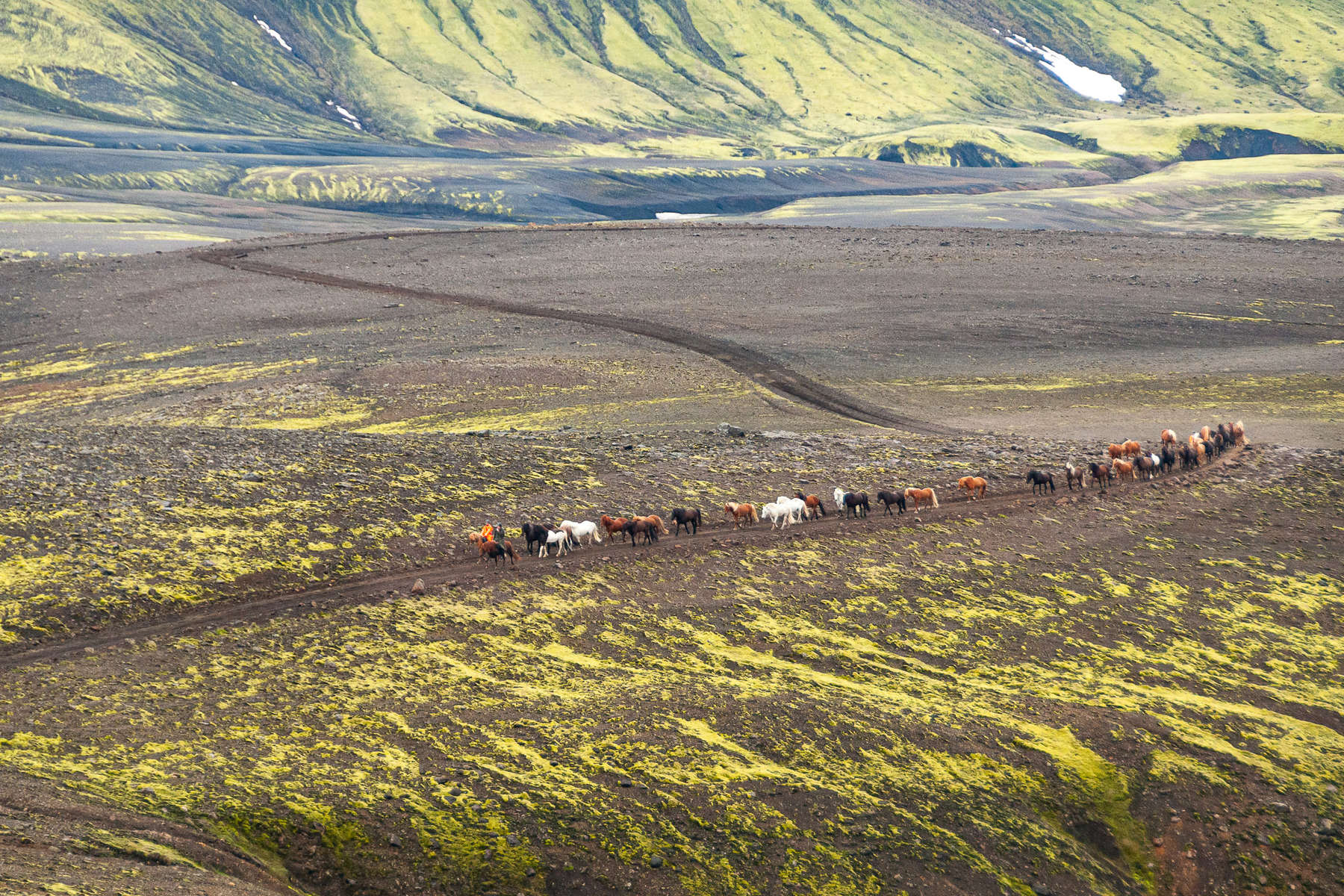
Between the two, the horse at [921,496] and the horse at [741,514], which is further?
the horse at [921,496]

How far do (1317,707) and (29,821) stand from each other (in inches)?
1063

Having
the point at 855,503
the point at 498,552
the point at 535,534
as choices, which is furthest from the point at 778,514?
the point at 498,552

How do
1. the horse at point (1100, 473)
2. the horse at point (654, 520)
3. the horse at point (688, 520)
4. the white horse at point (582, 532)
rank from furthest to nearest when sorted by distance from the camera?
the horse at point (1100, 473), the horse at point (688, 520), the horse at point (654, 520), the white horse at point (582, 532)

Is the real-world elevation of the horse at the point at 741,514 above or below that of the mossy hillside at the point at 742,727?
above

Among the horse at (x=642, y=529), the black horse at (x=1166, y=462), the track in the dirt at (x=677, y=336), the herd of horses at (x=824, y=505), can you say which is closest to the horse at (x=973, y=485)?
the herd of horses at (x=824, y=505)

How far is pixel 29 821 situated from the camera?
17.4 metres

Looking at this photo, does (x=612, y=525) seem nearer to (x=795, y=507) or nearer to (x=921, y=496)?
(x=795, y=507)

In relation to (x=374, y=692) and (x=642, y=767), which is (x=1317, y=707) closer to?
(x=642, y=767)

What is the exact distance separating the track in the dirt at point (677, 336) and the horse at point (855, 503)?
1563 centimetres

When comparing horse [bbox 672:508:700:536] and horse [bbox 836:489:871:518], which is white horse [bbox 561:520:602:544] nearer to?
horse [bbox 672:508:700:536]

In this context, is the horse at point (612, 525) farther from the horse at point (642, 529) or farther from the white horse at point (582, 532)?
the white horse at point (582, 532)

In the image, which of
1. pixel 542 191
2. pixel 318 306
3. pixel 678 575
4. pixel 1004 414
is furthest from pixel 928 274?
pixel 542 191

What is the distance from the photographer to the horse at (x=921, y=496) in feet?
126

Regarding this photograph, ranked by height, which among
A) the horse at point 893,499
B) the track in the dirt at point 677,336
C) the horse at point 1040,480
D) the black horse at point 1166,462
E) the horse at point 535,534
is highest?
the black horse at point 1166,462
